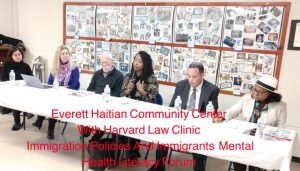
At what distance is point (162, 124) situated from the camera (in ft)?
7.22

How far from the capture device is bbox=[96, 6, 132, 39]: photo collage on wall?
13.2ft

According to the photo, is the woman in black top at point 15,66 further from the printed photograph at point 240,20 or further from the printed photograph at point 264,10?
the printed photograph at point 264,10

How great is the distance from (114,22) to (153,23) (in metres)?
0.69

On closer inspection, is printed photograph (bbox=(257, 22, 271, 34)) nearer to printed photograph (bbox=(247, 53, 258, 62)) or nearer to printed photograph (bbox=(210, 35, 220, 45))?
printed photograph (bbox=(247, 53, 258, 62))

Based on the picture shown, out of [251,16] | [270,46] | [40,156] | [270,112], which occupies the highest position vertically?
[251,16]

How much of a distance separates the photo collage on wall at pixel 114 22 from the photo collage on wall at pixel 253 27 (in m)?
1.47

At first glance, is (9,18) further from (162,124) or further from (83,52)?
(162,124)

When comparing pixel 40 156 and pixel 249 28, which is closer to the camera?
pixel 40 156

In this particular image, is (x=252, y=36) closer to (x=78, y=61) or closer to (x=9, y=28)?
(x=78, y=61)

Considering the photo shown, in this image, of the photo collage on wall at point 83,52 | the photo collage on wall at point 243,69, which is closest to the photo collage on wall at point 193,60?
the photo collage on wall at point 243,69

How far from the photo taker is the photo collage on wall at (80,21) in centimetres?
436

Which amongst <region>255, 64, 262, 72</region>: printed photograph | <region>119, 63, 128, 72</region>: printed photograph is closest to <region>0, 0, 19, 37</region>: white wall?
<region>119, 63, 128, 72</region>: printed photograph

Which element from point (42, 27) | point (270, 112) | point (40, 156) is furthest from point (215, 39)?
point (42, 27)

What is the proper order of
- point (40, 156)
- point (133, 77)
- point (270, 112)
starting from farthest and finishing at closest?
point (133, 77) < point (40, 156) < point (270, 112)
